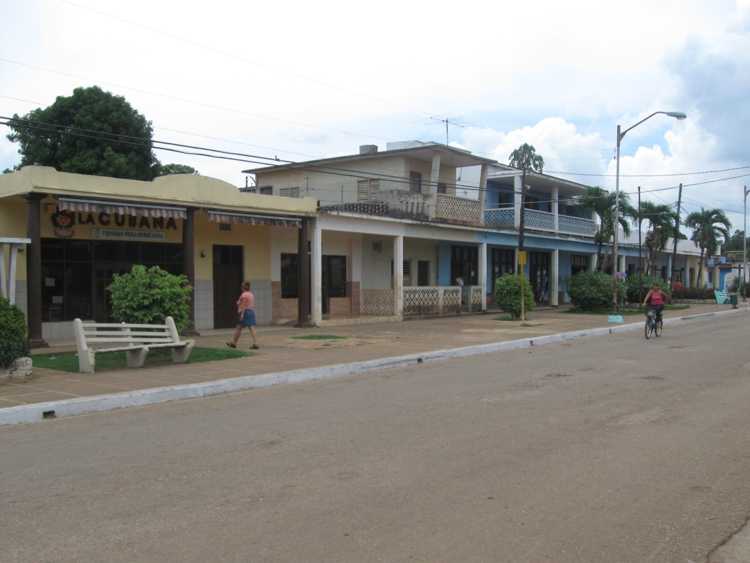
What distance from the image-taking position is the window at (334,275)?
86.6 feet

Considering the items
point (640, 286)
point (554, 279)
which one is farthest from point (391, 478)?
Answer: point (640, 286)

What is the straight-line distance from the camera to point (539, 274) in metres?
39.7

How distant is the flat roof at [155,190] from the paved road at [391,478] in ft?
28.2

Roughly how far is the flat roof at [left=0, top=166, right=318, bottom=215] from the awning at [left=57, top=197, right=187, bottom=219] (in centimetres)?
13

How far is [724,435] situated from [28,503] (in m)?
6.81

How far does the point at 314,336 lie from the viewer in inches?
775

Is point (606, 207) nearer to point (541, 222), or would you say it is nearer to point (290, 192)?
point (541, 222)

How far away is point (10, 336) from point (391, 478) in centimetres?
825

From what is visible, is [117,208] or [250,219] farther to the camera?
[250,219]

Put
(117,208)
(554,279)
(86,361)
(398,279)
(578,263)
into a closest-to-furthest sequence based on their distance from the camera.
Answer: (86,361), (117,208), (398,279), (554,279), (578,263)

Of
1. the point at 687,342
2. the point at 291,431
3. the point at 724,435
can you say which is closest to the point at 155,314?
the point at 291,431

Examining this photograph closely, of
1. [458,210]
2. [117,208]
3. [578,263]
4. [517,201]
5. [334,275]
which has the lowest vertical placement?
[334,275]

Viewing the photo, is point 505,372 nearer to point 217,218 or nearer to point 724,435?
point 724,435

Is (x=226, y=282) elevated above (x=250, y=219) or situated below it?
below
